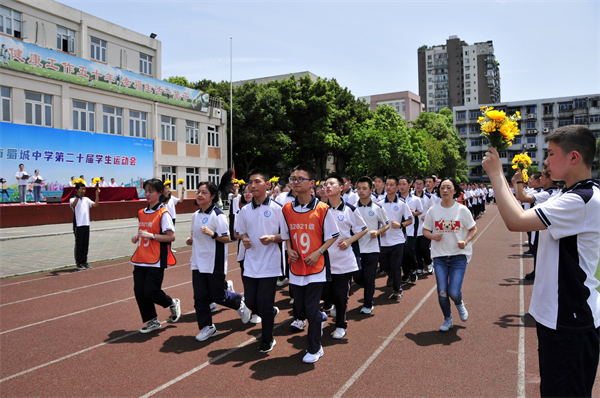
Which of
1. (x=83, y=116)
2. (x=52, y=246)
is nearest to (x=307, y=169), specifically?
(x=52, y=246)

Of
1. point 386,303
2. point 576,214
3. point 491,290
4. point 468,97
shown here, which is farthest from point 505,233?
point 468,97

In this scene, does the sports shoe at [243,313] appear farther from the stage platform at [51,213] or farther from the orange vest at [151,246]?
the stage platform at [51,213]

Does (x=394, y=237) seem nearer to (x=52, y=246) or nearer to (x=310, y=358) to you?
(x=310, y=358)

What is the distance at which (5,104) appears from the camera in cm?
2239

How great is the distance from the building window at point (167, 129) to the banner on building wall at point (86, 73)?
4.22ft

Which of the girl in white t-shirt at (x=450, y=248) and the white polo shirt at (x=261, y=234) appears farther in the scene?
the girl in white t-shirt at (x=450, y=248)

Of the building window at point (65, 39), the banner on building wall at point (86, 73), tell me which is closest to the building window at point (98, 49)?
the building window at point (65, 39)

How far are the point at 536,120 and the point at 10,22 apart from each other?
77.9m

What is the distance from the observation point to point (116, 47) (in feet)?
102

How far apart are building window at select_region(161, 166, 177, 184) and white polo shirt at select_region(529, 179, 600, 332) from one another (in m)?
31.1

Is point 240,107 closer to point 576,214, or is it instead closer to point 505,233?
point 505,233

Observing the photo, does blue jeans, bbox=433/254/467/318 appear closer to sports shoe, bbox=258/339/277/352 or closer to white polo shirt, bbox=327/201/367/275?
white polo shirt, bbox=327/201/367/275

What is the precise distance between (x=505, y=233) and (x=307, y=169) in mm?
15391

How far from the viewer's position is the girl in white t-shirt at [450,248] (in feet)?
18.0
